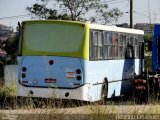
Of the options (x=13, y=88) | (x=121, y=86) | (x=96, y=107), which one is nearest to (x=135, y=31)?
(x=121, y=86)

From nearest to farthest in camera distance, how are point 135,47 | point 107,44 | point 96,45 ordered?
point 96,45
point 107,44
point 135,47

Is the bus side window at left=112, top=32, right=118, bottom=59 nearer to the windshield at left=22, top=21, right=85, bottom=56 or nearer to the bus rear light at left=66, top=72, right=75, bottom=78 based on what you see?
the windshield at left=22, top=21, right=85, bottom=56

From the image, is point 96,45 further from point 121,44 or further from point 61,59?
point 121,44

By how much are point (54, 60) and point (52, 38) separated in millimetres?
760

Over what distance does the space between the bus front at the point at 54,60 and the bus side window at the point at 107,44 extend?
2.02 metres

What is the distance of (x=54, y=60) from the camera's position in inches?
682

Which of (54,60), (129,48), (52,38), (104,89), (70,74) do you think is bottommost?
(104,89)

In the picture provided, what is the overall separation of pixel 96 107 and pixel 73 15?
3070 cm

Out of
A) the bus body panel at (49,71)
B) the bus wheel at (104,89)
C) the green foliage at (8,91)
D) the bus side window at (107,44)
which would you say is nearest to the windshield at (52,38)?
the bus body panel at (49,71)

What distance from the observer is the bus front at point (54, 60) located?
17.0m

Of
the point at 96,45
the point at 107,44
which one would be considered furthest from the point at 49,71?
the point at 107,44

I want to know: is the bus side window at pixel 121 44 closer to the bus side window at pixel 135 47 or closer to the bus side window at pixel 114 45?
the bus side window at pixel 114 45

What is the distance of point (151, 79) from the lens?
→ 19500 millimetres

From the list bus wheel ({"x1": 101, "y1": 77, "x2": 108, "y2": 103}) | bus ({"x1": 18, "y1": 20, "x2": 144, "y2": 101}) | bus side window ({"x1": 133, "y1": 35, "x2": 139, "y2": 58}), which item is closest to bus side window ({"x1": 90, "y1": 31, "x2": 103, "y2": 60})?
bus ({"x1": 18, "y1": 20, "x2": 144, "y2": 101})
